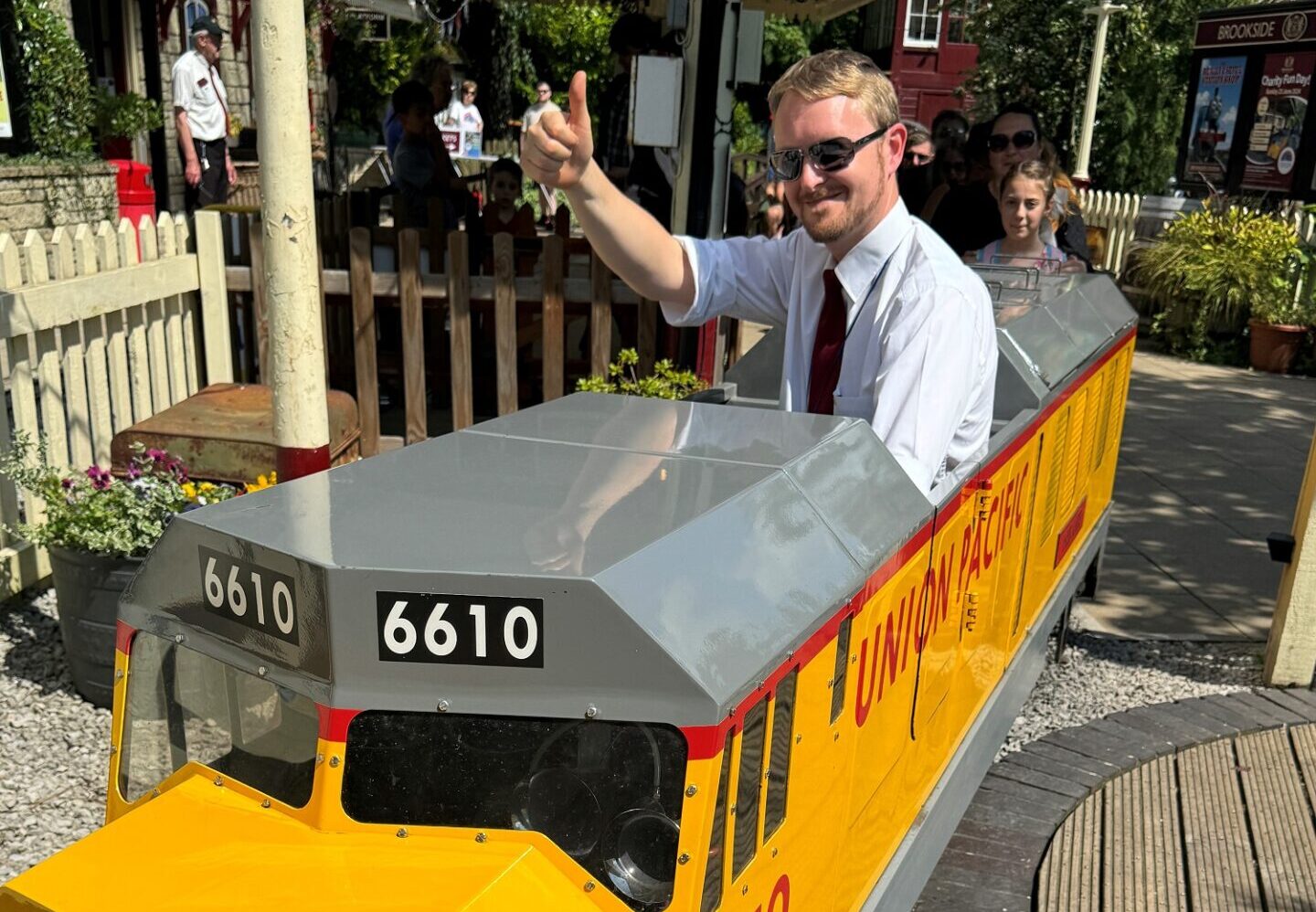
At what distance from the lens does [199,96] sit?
10773mm

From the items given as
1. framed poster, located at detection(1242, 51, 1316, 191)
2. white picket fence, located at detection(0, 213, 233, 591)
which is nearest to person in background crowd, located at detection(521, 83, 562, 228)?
white picket fence, located at detection(0, 213, 233, 591)

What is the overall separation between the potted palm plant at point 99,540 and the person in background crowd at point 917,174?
429 centimetres

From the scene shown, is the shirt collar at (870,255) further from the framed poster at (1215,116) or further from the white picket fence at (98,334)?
the framed poster at (1215,116)

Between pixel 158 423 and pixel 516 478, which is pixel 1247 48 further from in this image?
pixel 516 478

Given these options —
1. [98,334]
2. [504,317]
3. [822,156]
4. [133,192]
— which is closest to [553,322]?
[504,317]

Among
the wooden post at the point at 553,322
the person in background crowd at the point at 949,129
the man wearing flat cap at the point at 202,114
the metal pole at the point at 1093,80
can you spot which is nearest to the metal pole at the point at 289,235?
the wooden post at the point at 553,322

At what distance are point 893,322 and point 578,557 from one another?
46.5 inches

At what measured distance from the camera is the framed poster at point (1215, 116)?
1650 centimetres

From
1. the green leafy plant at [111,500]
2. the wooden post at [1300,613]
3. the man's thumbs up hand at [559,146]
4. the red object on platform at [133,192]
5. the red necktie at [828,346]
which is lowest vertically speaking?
the wooden post at [1300,613]

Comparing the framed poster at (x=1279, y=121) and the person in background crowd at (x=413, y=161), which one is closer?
the person in background crowd at (x=413, y=161)

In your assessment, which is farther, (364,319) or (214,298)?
(364,319)

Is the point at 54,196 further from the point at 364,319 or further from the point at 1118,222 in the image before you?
the point at 1118,222

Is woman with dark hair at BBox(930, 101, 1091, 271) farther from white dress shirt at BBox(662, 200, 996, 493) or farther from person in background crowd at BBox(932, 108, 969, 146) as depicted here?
white dress shirt at BBox(662, 200, 996, 493)

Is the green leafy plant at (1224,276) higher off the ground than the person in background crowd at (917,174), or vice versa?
the person in background crowd at (917,174)
